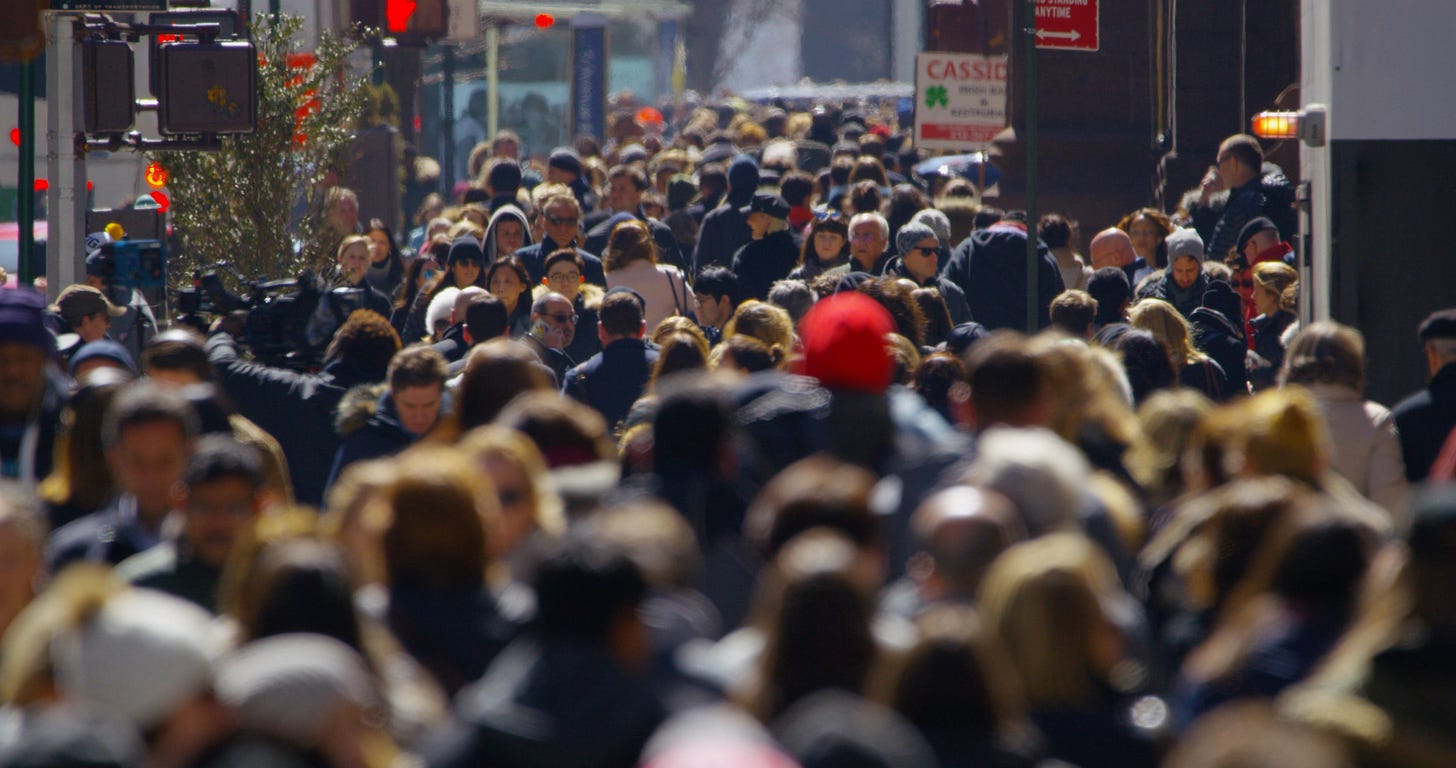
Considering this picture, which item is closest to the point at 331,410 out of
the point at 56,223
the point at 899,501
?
the point at 899,501

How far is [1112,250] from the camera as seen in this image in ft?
42.7

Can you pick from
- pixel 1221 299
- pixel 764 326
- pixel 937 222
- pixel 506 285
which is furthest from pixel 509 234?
pixel 764 326

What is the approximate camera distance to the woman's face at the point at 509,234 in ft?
44.0

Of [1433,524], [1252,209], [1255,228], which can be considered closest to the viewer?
[1433,524]

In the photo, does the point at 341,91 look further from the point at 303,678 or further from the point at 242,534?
the point at 303,678

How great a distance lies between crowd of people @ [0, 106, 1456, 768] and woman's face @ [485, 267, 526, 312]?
1.67 m

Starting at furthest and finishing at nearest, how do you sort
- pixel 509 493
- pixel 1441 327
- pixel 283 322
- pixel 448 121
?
1. pixel 448 121
2. pixel 283 322
3. pixel 1441 327
4. pixel 509 493

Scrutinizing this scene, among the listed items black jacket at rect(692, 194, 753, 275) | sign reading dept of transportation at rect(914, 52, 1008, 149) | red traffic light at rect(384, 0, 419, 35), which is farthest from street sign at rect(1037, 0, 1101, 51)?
red traffic light at rect(384, 0, 419, 35)

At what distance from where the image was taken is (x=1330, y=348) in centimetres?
720

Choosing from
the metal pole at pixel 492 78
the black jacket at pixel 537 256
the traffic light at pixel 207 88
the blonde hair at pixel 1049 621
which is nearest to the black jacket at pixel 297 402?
the traffic light at pixel 207 88

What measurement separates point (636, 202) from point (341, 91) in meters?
2.13

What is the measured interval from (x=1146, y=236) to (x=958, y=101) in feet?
9.65

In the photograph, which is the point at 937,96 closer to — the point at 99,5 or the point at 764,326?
the point at 99,5

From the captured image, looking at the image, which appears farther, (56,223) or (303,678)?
(56,223)
